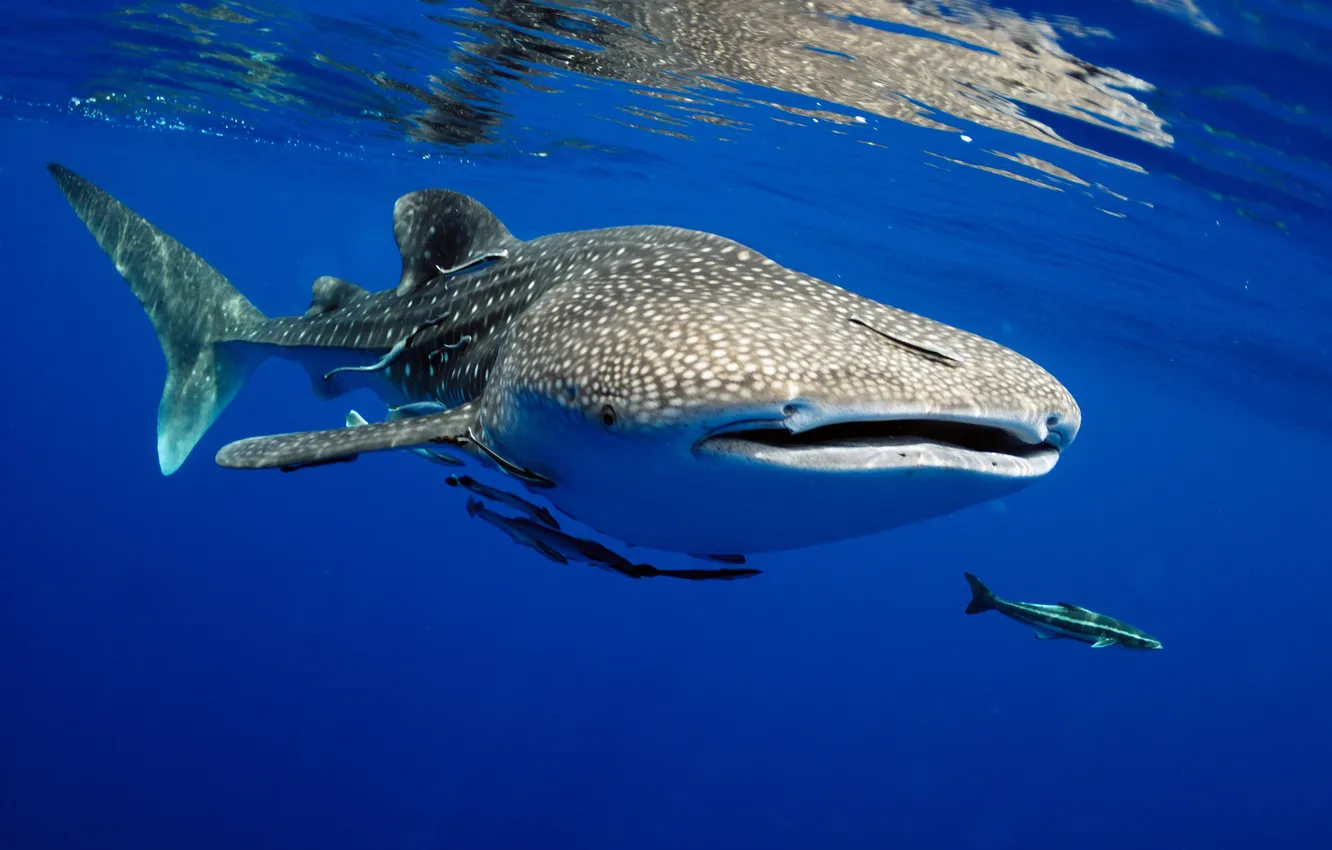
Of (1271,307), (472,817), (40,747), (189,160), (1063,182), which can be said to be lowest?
(472,817)

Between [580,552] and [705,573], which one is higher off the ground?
[705,573]

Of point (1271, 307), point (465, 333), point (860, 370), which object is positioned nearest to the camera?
point (860, 370)

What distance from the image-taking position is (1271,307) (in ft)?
58.5

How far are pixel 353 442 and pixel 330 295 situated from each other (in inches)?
134

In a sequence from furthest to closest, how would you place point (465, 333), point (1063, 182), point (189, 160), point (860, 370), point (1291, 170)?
1. point (189, 160)
2. point (1063, 182)
3. point (1291, 170)
4. point (465, 333)
5. point (860, 370)

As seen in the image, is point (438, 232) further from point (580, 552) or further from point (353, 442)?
point (580, 552)

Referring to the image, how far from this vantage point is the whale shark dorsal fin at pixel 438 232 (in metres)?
5.44

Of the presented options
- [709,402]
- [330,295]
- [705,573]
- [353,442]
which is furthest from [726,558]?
[330,295]

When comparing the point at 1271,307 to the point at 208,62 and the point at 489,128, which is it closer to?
the point at 489,128

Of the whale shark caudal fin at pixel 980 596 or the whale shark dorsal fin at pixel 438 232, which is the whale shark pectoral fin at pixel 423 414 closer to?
the whale shark dorsal fin at pixel 438 232

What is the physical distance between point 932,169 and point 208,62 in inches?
557

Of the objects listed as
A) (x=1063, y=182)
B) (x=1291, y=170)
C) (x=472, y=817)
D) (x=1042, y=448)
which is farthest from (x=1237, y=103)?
(x=472, y=817)

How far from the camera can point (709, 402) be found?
2.38 metres

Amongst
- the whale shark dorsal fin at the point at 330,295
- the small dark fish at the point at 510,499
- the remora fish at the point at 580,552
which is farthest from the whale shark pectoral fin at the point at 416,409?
the whale shark dorsal fin at the point at 330,295
